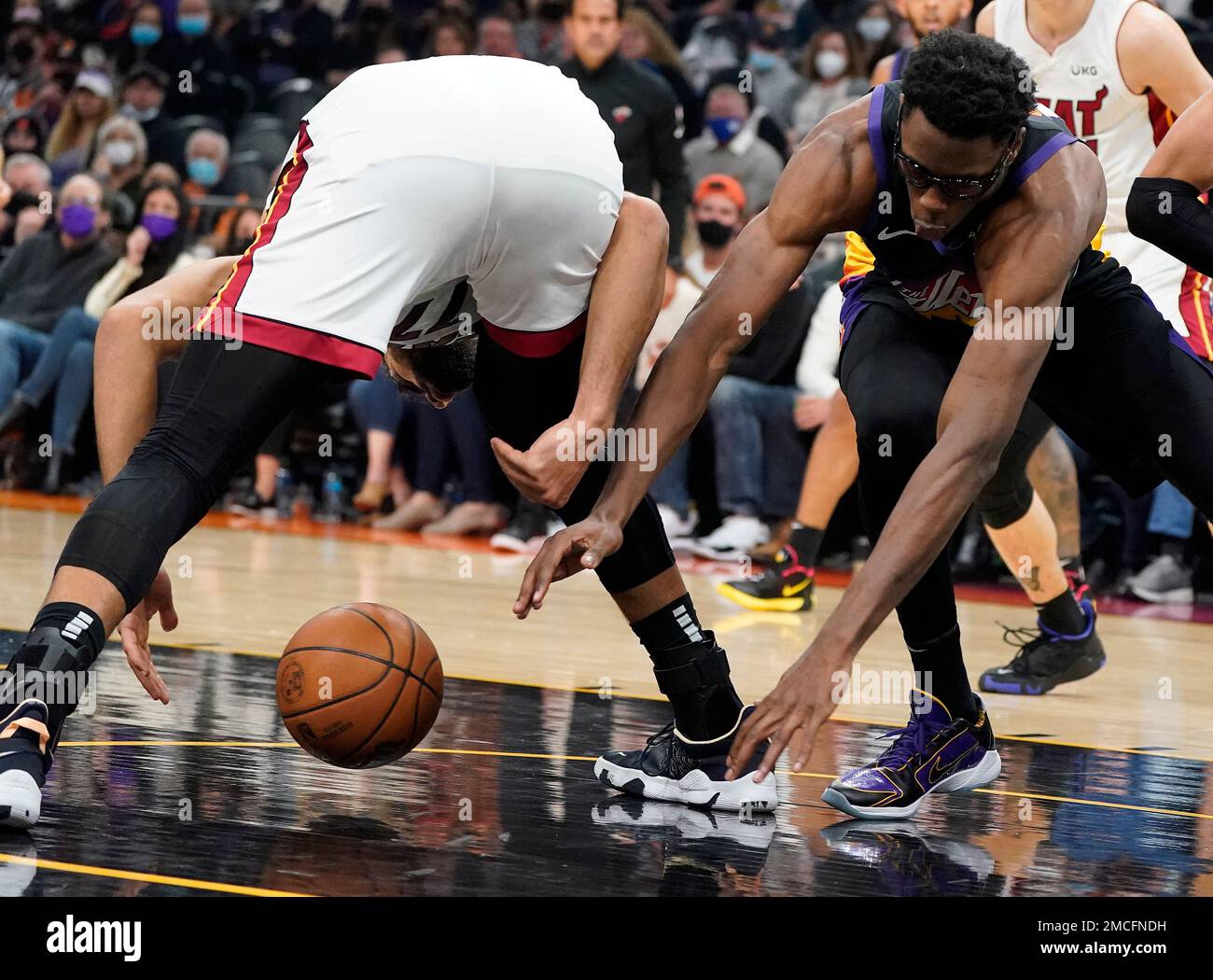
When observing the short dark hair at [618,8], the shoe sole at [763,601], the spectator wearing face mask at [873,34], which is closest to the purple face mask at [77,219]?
the short dark hair at [618,8]

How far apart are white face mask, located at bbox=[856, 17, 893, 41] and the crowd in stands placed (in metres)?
0.03

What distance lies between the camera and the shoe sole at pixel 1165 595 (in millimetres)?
8094

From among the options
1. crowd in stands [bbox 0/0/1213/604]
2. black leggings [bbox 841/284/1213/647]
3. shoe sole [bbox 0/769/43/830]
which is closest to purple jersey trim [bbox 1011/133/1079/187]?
black leggings [bbox 841/284/1213/647]

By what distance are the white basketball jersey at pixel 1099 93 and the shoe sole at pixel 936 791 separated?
221cm

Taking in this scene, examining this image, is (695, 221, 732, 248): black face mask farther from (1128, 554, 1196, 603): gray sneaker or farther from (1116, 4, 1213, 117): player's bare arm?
(1116, 4, 1213, 117): player's bare arm

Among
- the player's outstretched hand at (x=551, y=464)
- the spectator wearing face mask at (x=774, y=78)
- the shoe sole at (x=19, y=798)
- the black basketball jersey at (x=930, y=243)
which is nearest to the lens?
the shoe sole at (x=19, y=798)

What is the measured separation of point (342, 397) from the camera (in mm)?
10594

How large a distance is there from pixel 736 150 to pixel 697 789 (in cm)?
750

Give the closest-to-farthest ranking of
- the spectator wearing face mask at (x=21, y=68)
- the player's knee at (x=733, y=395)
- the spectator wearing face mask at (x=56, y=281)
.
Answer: the player's knee at (x=733, y=395), the spectator wearing face mask at (x=56, y=281), the spectator wearing face mask at (x=21, y=68)

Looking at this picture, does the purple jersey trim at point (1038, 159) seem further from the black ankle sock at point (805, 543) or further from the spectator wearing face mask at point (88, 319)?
the spectator wearing face mask at point (88, 319)

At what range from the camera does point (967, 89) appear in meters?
3.18

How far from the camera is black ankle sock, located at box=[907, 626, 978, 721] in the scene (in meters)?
3.79

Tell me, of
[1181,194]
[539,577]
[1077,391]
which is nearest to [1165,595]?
[1181,194]

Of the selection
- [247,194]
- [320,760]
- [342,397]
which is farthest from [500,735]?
[247,194]
